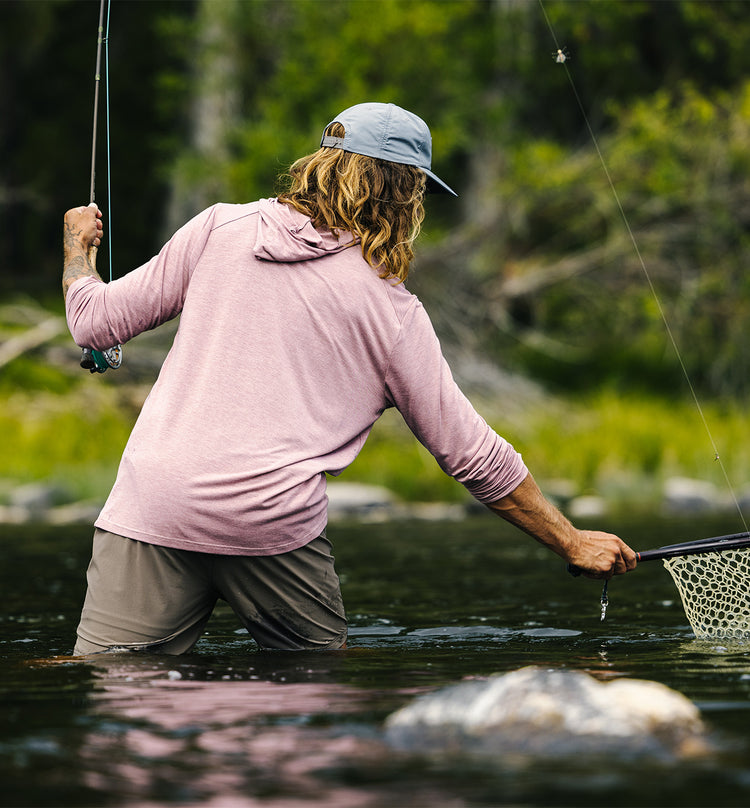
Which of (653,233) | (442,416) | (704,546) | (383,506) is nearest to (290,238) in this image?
(442,416)

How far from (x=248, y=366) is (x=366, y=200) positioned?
511 mm

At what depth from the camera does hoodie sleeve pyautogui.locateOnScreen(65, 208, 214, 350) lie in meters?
3.55

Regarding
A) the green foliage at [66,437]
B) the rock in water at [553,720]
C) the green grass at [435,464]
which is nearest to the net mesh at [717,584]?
the rock in water at [553,720]

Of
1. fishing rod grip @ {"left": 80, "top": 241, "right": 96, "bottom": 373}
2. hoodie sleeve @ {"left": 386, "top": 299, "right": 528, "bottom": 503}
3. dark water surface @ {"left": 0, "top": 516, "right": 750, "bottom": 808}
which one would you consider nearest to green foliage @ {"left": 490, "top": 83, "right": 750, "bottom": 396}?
dark water surface @ {"left": 0, "top": 516, "right": 750, "bottom": 808}

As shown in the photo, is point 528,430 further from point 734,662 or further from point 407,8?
point 734,662

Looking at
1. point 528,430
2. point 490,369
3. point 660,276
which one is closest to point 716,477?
point 528,430

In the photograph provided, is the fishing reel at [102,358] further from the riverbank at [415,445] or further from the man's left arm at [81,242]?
the riverbank at [415,445]

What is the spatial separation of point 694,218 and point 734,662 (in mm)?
13287

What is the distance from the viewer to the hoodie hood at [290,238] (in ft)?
11.5

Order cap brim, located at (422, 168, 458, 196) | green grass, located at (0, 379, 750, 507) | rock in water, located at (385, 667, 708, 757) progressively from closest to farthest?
rock in water, located at (385, 667, 708, 757) < cap brim, located at (422, 168, 458, 196) < green grass, located at (0, 379, 750, 507)

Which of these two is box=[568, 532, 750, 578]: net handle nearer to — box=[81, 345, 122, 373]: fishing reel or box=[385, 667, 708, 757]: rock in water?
box=[385, 667, 708, 757]: rock in water

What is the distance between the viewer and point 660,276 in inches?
656

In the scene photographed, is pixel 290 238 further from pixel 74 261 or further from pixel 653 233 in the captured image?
pixel 653 233

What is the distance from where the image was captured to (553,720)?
3.03 meters
